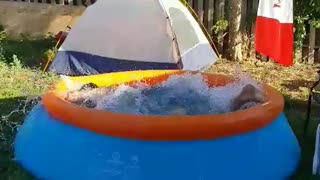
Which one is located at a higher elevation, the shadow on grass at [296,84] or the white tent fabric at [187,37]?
the white tent fabric at [187,37]

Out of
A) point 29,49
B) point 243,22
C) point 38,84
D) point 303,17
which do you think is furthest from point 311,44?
point 29,49

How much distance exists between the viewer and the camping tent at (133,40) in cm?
671

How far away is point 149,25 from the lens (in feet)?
22.2

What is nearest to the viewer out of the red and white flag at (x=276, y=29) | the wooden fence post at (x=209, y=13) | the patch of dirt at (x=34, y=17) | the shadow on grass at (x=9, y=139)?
the shadow on grass at (x=9, y=139)

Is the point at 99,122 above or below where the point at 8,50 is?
above

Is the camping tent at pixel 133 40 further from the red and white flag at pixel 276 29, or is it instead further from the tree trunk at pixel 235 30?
the red and white flag at pixel 276 29

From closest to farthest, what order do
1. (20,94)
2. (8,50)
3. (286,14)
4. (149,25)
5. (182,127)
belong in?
(182,127) < (286,14) < (20,94) < (149,25) < (8,50)

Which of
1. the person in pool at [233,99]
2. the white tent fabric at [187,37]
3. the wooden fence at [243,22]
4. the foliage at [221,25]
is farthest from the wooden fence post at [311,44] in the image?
the person in pool at [233,99]

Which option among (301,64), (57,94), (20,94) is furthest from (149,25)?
(57,94)

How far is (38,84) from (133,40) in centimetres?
128

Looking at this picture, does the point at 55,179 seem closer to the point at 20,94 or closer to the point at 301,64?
the point at 20,94

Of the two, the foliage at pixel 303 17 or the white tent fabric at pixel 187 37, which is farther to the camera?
the foliage at pixel 303 17

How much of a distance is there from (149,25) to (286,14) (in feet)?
7.42

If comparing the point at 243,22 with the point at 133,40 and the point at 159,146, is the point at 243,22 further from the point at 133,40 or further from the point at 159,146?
the point at 159,146
